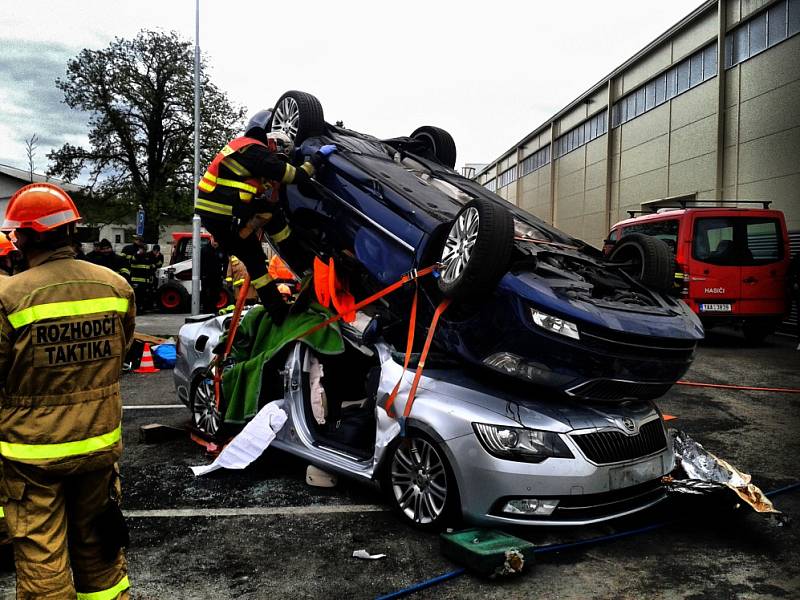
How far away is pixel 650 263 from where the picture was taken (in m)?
4.23

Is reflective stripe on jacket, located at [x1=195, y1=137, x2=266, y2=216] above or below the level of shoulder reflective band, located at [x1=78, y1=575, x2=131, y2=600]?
above

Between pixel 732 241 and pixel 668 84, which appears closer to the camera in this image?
pixel 732 241

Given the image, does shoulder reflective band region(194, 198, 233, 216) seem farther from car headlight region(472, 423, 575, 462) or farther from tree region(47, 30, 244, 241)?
tree region(47, 30, 244, 241)

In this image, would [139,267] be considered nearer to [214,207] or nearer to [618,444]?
[214,207]

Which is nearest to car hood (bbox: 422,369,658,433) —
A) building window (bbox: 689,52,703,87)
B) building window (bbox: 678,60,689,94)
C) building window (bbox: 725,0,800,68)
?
building window (bbox: 725,0,800,68)

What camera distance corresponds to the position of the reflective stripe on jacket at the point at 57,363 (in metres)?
2.41

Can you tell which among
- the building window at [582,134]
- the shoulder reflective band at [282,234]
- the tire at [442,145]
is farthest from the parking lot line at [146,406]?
the building window at [582,134]

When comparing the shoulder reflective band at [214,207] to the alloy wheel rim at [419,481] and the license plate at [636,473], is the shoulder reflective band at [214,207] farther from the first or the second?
the license plate at [636,473]

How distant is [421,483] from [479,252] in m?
1.26

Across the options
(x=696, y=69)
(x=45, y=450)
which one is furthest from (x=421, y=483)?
(x=696, y=69)

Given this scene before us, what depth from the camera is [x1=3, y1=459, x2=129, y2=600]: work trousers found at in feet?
7.86

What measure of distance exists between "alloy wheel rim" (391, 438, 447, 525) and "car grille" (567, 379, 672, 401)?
0.79 metres

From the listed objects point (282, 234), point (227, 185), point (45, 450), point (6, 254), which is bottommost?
point (45, 450)

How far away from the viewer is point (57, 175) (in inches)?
1186
